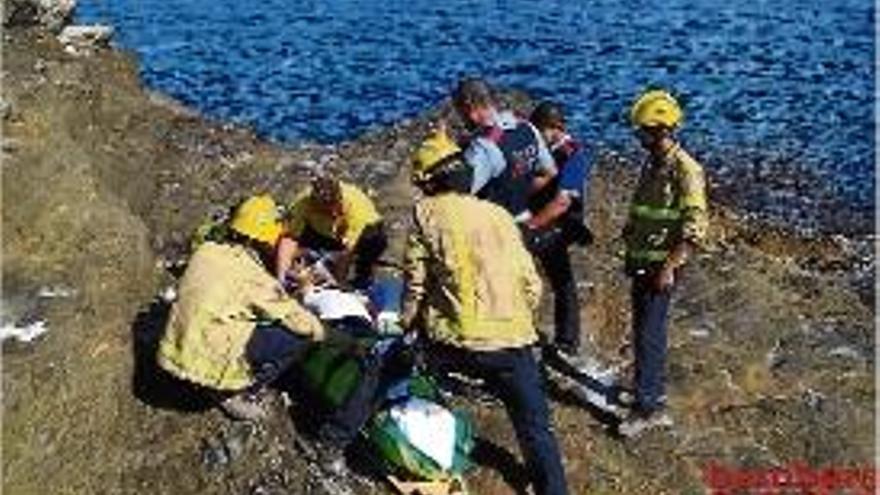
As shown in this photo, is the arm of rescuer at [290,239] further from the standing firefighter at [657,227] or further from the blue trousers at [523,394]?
the standing firefighter at [657,227]

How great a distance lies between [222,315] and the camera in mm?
12047

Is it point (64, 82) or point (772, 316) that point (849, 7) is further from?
point (772, 316)

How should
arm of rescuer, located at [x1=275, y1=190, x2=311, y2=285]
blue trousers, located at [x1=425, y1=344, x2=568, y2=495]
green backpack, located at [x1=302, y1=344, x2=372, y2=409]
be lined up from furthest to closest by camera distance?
arm of rescuer, located at [x1=275, y1=190, x2=311, y2=285], green backpack, located at [x1=302, y1=344, x2=372, y2=409], blue trousers, located at [x1=425, y1=344, x2=568, y2=495]

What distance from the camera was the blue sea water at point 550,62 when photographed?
33094 millimetres

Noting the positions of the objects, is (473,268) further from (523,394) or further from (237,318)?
(237,318)

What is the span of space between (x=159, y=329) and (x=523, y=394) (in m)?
4.12

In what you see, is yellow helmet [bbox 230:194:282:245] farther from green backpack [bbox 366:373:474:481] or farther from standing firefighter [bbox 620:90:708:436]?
standing firefighter [bbox 620:90:708:436]

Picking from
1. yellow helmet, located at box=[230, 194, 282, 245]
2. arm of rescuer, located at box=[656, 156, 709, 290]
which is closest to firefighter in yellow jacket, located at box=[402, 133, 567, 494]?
yellow helmet, located at box=[230, 194, 282, 245]

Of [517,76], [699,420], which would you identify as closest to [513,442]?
[699,420]

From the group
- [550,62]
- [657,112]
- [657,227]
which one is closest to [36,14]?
[657,227]

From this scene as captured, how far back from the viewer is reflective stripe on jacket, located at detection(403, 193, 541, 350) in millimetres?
11281

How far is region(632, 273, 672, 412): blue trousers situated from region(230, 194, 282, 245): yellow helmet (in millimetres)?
3050

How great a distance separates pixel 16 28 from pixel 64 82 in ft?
11.3

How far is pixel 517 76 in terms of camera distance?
39.0 meters
